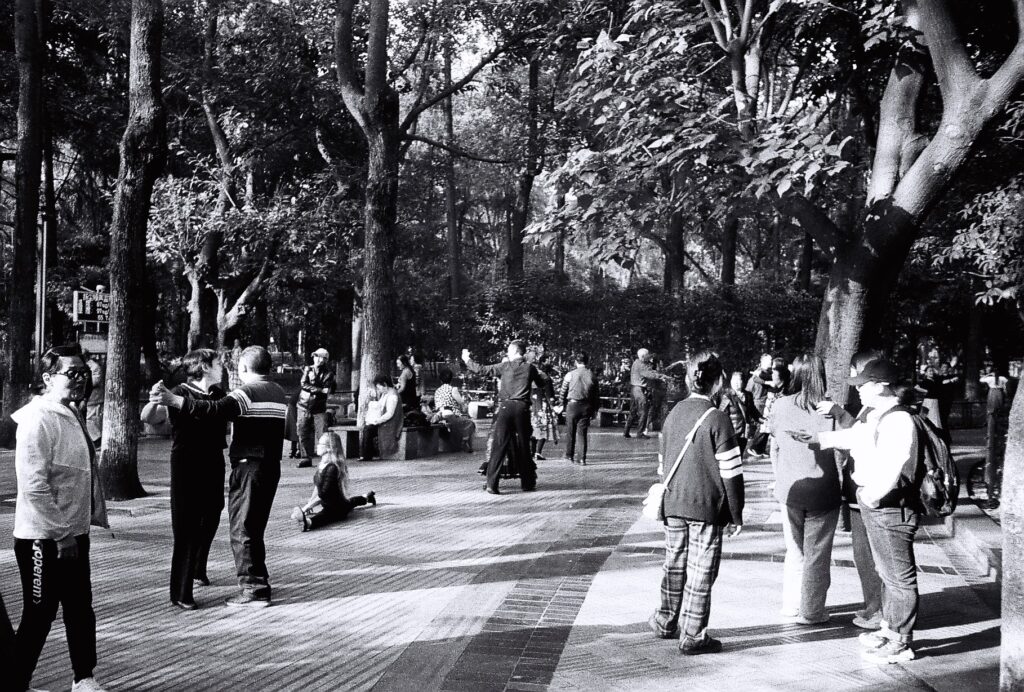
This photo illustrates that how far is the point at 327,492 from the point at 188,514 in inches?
128

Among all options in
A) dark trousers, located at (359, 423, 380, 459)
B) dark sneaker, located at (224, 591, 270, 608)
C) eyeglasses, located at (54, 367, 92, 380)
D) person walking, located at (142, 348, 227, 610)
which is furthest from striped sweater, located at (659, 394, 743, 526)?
dark trousers, located at (359, 423, 380, 459)

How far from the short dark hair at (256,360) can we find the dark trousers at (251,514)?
64 centimetres

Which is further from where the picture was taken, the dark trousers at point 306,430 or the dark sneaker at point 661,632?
the dark trousers at point 306,430

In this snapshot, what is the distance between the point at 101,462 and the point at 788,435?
27.1ft

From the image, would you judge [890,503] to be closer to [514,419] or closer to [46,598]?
[46,598]

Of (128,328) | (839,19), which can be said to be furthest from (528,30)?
(128,328)

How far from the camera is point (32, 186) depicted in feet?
55.5

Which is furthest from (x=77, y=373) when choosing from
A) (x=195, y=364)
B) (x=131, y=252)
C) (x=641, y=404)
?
(x=641, y=404)

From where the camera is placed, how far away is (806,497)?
240 inches

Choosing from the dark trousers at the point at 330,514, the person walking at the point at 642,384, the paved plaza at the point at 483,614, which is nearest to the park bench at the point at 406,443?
the person walking at the point at 642,384

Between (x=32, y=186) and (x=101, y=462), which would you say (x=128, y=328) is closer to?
(x=101, y=462)

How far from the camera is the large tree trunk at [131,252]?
36.5 ft

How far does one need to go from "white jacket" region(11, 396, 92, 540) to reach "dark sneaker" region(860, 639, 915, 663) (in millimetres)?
4330

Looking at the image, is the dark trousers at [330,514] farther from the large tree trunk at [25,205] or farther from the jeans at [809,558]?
the large tree trunk at [25,205]
